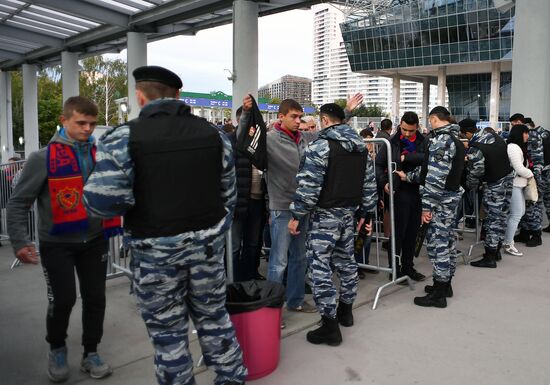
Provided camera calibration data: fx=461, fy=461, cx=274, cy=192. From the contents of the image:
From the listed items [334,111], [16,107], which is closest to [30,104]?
[16,107]

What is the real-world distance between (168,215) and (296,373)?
1.62 m

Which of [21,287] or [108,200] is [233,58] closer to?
[21,287]

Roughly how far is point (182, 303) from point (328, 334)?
5.27 feet

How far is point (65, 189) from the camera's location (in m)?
3.03

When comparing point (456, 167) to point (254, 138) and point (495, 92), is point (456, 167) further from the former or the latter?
point (495, 92)

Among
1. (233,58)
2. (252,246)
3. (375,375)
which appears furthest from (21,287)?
(233,58)

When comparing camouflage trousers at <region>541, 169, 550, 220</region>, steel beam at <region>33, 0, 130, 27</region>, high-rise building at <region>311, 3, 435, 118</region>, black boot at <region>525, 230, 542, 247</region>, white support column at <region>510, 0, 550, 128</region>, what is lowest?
black boot at <region>525, 230, 542, 247</region>

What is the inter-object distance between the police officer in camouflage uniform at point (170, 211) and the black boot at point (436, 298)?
8.63ft

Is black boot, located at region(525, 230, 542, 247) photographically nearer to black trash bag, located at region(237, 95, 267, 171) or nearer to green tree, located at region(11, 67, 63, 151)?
black trash bag, located at region(237, 95, 267, 171)

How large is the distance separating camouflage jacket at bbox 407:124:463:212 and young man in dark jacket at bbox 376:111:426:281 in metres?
0.64

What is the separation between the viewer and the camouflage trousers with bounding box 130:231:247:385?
2293mm

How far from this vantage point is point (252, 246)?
4809mm

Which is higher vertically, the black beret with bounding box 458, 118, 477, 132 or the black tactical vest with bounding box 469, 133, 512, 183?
the black beret with bounding box 458, 118, 477, 132

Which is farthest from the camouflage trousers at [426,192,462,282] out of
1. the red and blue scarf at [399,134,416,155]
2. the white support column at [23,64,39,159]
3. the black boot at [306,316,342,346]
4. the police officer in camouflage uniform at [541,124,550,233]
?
the white support column at [23,64,39,159]
